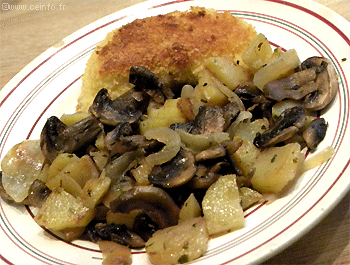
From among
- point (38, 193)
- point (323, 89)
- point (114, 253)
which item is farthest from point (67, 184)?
point (323, 89)

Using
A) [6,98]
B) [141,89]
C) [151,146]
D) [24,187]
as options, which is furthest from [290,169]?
[6,98]

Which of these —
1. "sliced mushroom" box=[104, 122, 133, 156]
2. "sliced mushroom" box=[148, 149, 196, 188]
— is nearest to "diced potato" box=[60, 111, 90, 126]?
"sliced mushroom" box=[104, 122, 133, 156]

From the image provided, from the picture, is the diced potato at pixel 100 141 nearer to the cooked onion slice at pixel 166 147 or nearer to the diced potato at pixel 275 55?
the cooked onion slice at pixel 166 147

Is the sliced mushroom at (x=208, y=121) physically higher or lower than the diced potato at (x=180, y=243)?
higher

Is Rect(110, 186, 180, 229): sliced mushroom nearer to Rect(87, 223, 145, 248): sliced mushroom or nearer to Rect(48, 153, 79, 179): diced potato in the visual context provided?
Rect(87, 223, 145, 248): sliced mushroom

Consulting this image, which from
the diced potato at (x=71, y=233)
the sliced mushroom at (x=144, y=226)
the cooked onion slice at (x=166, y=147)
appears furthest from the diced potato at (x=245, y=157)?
the diced potato at (x=71, y=233)

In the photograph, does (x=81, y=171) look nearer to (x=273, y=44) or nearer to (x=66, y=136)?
(x=66, y=136)
